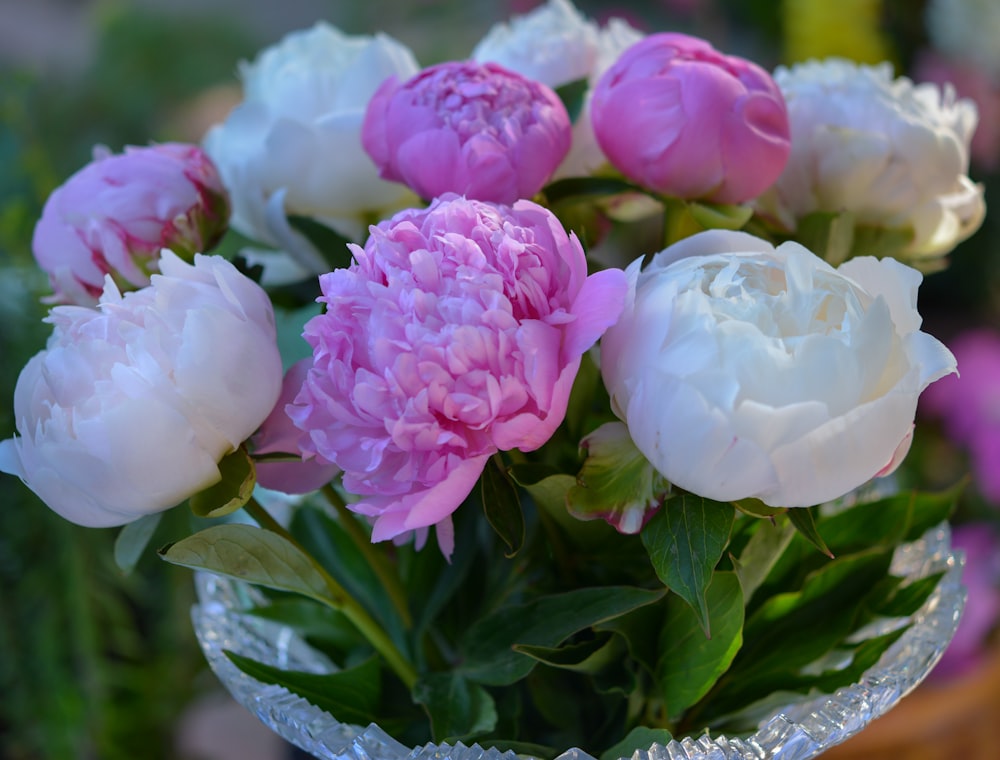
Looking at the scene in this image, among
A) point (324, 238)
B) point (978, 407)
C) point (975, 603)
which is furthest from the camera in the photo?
point (978, 407)

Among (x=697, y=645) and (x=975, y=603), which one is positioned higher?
(x=697, y=645)

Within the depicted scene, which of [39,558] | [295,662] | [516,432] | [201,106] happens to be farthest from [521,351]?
[201,106]

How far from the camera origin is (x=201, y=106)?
37.0 inches

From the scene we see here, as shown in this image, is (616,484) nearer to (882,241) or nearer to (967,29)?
(882,241)

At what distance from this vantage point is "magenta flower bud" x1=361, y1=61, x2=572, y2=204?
27 centimetres

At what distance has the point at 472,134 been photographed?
27cm

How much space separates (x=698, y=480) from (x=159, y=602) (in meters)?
0.51

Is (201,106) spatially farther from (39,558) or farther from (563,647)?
(563,647)

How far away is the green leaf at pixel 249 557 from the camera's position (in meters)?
0.25

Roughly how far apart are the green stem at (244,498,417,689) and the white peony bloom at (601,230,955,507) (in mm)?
100

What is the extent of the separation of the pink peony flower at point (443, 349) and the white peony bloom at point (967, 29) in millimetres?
789

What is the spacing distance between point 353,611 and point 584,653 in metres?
0.07

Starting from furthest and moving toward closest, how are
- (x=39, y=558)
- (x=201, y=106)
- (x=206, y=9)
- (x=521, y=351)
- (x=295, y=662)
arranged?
(x=206, y=9) < (x=201, y=106) < (x=39, y=558) < (x=295, y=662) < (x=521, y=351)

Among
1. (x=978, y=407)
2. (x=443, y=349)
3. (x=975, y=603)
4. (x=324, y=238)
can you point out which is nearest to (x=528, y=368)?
(x=443, y=349)
